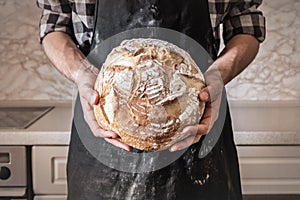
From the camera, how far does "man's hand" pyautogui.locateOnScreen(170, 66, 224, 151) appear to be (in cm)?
77

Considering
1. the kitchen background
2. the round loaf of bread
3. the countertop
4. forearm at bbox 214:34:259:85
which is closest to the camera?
the round loaf of bread

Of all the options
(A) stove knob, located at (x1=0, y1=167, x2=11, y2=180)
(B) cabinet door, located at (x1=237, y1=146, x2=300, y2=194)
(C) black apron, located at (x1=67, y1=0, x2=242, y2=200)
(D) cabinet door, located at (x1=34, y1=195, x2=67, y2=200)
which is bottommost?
(D) cabinet door, located at (x1=34, y1=195, x2=67, y2=200)

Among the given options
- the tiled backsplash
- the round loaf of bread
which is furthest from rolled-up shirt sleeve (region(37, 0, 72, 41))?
the tiled backsplash

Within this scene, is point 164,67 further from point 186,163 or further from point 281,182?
point 281,182

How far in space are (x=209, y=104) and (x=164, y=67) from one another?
0.31 ft

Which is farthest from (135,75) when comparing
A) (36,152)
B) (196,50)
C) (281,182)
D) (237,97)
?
(237,97)

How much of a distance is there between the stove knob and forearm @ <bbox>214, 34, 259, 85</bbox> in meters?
0.67

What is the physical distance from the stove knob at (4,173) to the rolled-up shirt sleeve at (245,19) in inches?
26.6

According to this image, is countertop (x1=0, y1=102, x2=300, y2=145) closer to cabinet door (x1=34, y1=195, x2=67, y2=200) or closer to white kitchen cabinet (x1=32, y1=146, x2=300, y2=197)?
white kitchen cabinet (x1=32, y1=146, x2=300, y2=197)

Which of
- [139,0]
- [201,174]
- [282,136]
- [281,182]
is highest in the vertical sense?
[139,0]

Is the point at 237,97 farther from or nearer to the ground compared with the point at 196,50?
nearer to the ground

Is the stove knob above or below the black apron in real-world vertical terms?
below

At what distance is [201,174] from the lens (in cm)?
91

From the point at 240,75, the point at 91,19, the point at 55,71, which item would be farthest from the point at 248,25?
the point at 55,71
